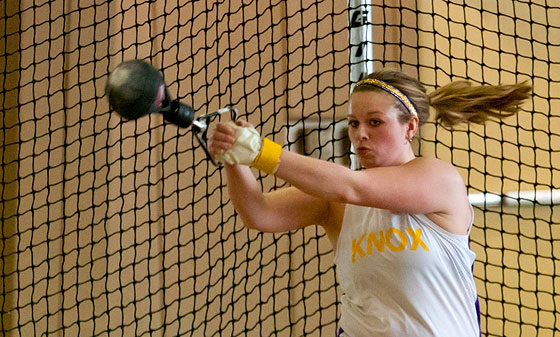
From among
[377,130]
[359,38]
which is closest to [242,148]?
[377,130]

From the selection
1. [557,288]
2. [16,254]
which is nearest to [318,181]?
[557,288]

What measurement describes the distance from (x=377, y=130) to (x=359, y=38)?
909 mm

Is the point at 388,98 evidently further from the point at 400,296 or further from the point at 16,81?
the point at 16,81

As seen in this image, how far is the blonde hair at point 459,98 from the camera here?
67.9 inches

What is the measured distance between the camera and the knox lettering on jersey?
1.54 m

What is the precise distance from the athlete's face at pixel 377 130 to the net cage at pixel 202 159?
3.77 ft

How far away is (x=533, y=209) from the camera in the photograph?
2.81 m

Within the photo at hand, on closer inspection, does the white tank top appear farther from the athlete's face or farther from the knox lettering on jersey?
the athlete's face

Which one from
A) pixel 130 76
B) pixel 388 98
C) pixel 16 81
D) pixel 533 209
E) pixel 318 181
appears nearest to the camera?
pixel 130 76

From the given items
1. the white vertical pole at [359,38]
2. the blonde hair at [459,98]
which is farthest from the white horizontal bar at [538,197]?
the blonde hair at [459,98]

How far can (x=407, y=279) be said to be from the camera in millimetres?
1521

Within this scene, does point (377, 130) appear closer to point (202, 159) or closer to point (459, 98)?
point (459, 98)

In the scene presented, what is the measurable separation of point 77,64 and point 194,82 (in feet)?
1.54

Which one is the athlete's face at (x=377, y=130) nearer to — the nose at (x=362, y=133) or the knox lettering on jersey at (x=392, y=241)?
the nose at (x=362, y=133)
